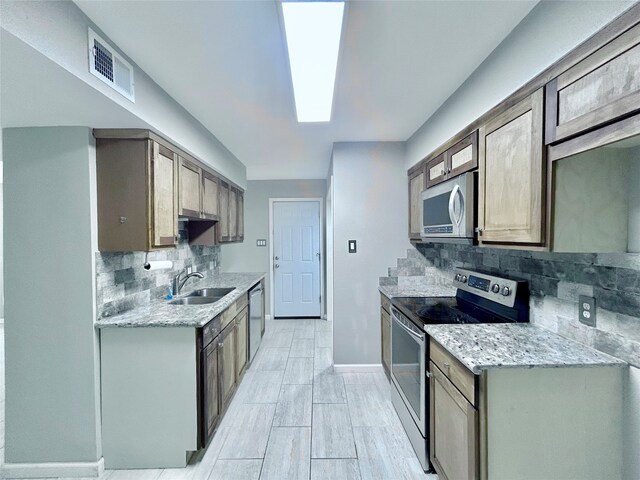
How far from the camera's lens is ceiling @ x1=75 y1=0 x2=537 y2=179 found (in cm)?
124

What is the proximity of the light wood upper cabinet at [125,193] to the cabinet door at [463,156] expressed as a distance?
6.45 feet

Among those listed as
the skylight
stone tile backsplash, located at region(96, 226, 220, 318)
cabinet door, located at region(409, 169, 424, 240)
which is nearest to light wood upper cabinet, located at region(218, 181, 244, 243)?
stone tile backsplash, located at region(96, 226, 220, 318)

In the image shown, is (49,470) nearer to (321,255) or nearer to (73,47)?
(73,47)

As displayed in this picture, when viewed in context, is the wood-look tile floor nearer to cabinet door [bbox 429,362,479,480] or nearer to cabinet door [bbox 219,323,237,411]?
cabinet door [bbox 219,323,237,411]

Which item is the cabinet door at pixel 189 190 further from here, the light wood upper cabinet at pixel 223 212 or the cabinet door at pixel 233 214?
the cabinet door at pixel 233 214

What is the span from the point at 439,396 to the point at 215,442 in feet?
5.07

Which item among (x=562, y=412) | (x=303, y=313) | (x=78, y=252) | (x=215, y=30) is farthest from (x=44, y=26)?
(x=303, y=313)

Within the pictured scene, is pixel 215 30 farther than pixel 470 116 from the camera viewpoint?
No

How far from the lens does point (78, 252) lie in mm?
1752

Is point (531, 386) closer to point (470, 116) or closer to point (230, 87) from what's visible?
point (470, 116)

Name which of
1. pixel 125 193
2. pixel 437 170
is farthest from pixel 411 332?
pixel 125 193

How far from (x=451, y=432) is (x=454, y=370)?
315mm

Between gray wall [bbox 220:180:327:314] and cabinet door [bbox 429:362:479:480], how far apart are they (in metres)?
3.73

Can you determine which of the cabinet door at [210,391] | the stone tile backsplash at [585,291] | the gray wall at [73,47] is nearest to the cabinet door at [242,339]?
the cabinet door at [210,391]
